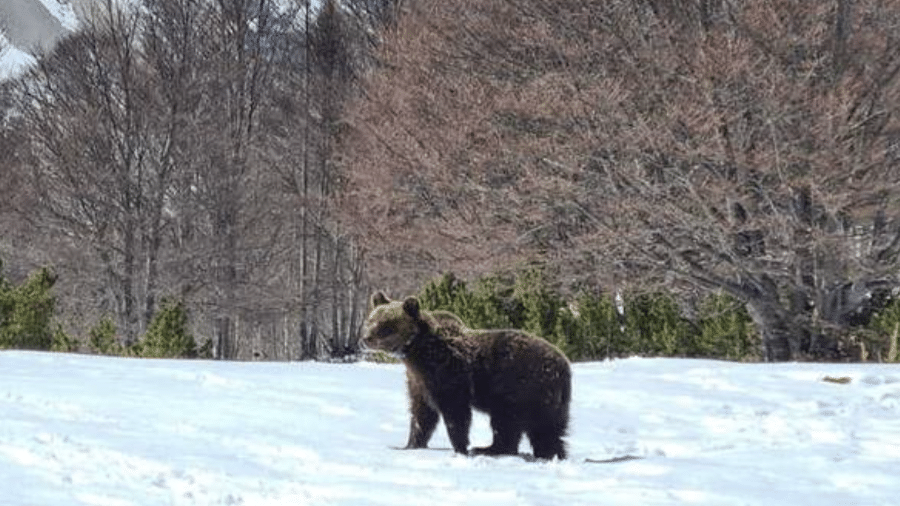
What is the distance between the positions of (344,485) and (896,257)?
13.3 m

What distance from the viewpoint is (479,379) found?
249 inches

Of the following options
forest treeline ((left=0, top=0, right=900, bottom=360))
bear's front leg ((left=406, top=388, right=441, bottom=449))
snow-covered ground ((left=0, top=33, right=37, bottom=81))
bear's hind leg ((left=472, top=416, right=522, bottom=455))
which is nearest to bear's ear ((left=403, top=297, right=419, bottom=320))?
bear's front leg ((left=406, top=388, right=441, bottom=449))

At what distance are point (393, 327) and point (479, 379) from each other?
0.58 meters

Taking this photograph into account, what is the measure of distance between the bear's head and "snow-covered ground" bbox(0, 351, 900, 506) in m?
0.61

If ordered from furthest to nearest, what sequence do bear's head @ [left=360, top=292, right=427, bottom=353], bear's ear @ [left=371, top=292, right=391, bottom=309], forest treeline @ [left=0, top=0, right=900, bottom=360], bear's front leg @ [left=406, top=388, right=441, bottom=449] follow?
forest treeline @ [left=0, top=0, right=900, bottom=360] → bear's ear @ [left=371, top=292, right=391, bottom=309] → bear's front leg @ [left=406, top=388, right=441, bottom=449] → bear's head @ [left=360, top=292, right=427, bottom=353]

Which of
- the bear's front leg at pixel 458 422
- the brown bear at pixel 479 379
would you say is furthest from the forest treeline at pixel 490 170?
the bear's front leg at pixel 458 422

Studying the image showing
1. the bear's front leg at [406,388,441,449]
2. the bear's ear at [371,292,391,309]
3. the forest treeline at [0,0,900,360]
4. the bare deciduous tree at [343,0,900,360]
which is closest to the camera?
the bear's front leg at [406,388,441,449]

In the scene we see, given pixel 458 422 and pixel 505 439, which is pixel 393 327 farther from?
pixel 505 439

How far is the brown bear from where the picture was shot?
20.4ft

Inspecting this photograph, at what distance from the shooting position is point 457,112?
63.1 ft

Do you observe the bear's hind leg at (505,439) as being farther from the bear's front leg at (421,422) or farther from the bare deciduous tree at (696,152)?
the bare deciduous tree at (696,152)

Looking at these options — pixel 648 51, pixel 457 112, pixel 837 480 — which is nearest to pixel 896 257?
pixel 648 51

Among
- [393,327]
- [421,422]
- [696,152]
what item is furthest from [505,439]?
[696,152]

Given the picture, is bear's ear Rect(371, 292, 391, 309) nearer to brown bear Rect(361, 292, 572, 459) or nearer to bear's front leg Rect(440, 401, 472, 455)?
brown bear Rect(361, 292, 572, 459)
